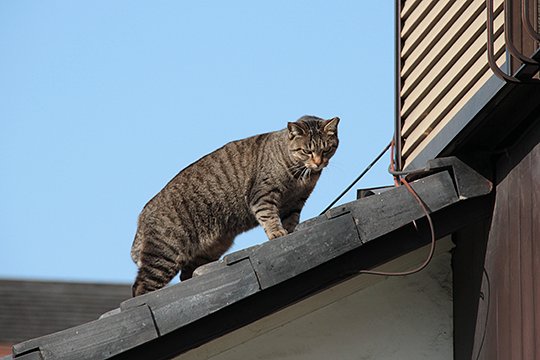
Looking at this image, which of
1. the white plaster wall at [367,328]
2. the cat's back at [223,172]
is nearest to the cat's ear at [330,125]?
the cat's back at [223,172]

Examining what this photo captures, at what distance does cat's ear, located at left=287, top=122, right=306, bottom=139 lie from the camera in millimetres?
8328

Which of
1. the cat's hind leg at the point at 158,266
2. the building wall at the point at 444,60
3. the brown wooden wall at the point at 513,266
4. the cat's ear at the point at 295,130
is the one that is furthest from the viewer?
the cat's ear at the point at 295,130

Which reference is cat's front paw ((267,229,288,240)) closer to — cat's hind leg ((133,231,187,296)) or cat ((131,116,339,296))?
cat ((131,116,339,296))

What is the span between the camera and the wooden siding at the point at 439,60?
206 inches

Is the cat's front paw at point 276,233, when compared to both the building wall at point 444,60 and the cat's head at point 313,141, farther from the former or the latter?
the building wall at point 444,60

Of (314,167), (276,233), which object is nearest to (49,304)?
(314,167)

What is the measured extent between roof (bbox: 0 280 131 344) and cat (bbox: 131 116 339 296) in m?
10.5

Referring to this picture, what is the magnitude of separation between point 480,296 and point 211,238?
3.00m

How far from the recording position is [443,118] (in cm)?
554

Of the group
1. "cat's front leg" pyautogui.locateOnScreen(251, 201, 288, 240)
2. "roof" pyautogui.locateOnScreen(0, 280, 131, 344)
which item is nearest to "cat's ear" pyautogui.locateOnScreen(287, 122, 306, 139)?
"cat's front leg" pyautogui.locateOnScreen(251, 201, 288, 240)

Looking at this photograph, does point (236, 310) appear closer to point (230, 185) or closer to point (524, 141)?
point (524, 141)

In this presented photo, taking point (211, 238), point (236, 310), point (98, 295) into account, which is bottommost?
point (236, 310)

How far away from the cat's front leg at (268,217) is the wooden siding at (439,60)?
5.12 ft

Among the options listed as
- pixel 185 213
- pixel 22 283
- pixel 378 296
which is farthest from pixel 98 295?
pixel 378 296
